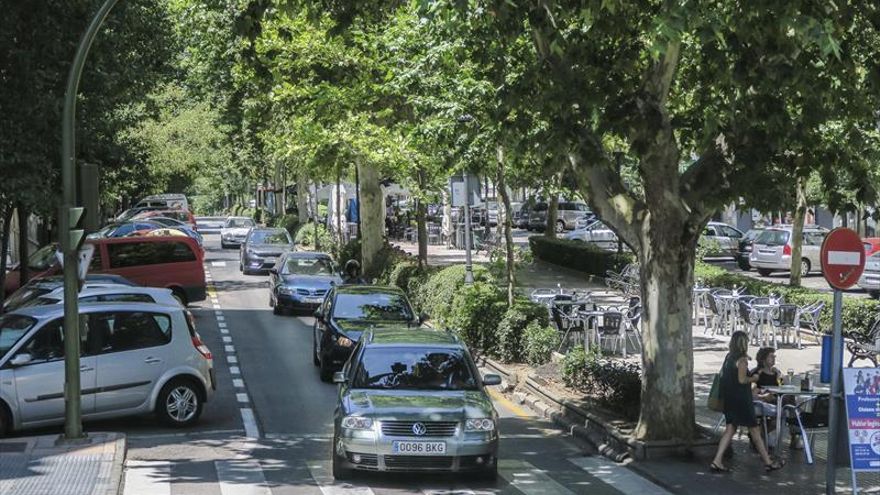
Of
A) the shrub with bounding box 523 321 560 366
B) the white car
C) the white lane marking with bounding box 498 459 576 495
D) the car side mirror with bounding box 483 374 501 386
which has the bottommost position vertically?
the white lane marking with bounding box 498 459 576 495

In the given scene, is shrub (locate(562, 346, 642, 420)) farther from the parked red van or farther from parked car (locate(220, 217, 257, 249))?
parked car (locate(220, 217, 257, 249))

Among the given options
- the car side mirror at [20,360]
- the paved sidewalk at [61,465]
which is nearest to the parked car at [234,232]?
the car side mirror at [20,360]

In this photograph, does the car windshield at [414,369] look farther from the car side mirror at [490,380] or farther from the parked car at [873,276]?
the parked car at [873,276]

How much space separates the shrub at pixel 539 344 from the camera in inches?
784

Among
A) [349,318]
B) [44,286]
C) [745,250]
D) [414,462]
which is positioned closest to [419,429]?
[414,462]

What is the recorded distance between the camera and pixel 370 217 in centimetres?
3497

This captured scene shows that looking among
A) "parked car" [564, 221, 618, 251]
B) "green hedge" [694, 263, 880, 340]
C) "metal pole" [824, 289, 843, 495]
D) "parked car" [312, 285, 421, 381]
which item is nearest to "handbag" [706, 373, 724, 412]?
"metal pole" [824, 289, 843, 495]

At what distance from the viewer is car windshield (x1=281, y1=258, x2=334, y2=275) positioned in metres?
30.5

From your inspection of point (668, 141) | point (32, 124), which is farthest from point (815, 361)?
point (32, 124)

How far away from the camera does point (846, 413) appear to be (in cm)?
1141

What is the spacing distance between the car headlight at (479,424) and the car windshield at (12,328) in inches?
245

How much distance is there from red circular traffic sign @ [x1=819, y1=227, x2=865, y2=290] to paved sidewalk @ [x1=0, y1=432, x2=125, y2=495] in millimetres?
7327

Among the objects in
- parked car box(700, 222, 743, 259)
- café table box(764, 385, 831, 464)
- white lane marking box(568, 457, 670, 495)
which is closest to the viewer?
white lane marking box(568, 457, 670, 495)

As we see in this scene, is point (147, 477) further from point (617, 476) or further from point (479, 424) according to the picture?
point (617, 476)
